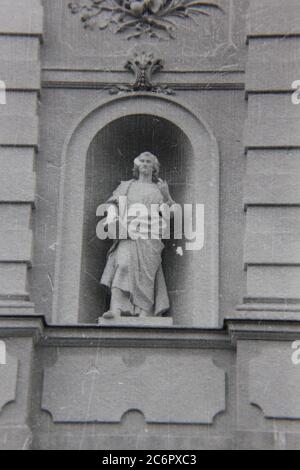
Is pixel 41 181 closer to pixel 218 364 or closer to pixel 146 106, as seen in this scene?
pixel 146 106

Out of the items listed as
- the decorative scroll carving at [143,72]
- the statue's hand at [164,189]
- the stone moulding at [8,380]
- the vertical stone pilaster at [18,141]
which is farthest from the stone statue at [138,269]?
the stone moulding at [8,380]

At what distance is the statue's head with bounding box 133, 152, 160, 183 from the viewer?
47.3 feet

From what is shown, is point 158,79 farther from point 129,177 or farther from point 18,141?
point 18,141

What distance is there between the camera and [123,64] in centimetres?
1464

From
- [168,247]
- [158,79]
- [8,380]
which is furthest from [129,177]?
[8,380]

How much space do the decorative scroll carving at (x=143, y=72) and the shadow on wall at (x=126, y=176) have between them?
30cm

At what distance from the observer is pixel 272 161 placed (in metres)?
13.7

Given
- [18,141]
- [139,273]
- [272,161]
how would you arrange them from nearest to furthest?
[272,161], [139,273], [18,141]

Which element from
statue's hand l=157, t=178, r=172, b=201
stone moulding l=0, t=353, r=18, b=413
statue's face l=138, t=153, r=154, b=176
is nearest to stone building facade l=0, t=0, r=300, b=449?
stone moulding l=0, t=353, r=18, b=413

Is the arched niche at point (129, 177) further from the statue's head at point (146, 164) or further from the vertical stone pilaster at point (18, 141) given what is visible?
the vertical stone pilaster at point (18, 141)

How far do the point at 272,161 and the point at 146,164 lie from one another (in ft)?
4.66

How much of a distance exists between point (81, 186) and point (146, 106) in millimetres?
1136
